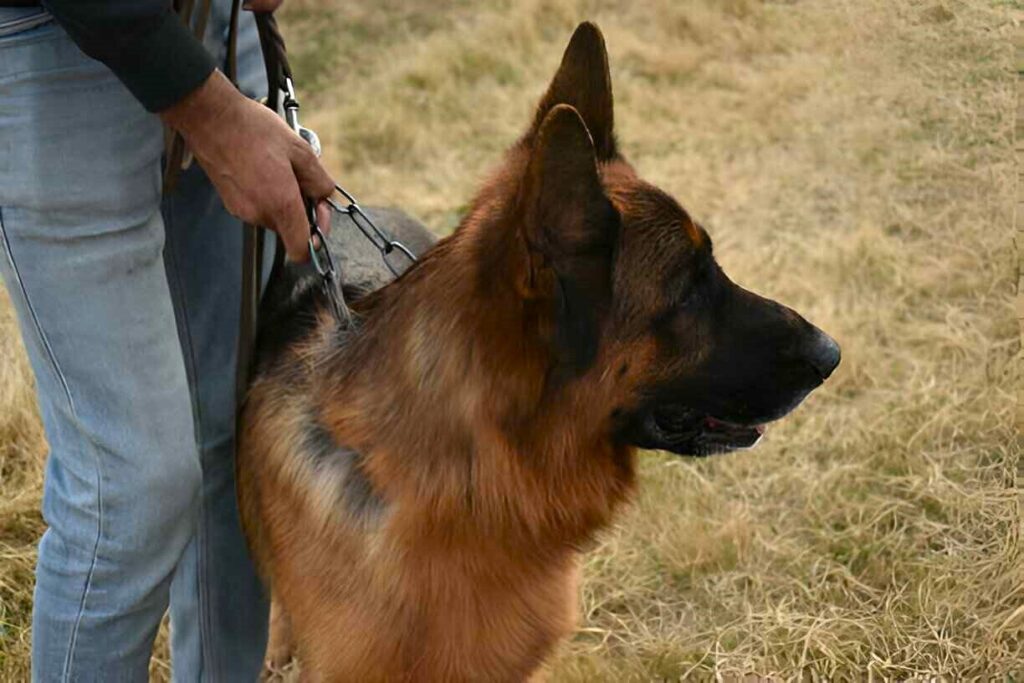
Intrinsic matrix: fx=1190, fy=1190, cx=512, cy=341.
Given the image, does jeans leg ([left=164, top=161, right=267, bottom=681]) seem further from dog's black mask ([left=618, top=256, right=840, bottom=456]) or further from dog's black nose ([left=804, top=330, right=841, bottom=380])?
dog's black nose ([left=804, top=330, right=841, bottom=380])

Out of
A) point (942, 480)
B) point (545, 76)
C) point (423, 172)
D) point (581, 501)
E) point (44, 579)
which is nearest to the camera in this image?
point (44, 579)

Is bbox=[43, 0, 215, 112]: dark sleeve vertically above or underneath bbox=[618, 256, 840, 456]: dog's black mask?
above

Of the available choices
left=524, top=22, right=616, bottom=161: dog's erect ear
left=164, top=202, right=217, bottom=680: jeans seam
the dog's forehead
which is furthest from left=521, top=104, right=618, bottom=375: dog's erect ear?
left=164, top=202, right=217, bottom=680: jeans seam

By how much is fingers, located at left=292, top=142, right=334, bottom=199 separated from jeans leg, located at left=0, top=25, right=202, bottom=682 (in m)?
0.26

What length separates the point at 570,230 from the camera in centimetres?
211

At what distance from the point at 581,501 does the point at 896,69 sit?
4.92m

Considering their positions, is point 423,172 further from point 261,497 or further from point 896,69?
point 261,497

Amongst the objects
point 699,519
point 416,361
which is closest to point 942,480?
point 699,519

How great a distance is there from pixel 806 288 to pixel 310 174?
347 cm

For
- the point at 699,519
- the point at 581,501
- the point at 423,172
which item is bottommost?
the point at 423,172

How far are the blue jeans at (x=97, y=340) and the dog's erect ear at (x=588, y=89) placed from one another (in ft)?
2.45

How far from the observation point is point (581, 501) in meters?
2.47

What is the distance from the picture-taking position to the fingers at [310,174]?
7.39ft

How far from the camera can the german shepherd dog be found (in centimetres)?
226
